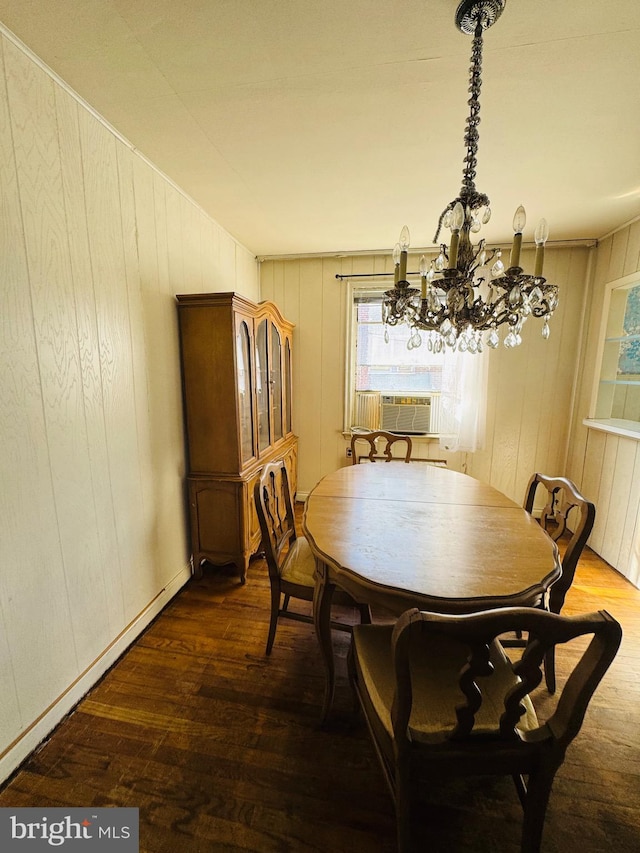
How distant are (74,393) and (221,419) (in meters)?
0.85

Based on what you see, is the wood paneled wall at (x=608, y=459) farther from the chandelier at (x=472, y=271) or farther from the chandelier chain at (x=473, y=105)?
the chandelier chain at (x=473, y=105)

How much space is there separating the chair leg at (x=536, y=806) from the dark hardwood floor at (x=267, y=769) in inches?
7.2

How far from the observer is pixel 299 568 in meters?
1.69

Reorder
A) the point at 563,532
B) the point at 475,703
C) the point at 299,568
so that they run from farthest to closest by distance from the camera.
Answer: the point at 299,568 < the point at 563,532 < the point at 475,703

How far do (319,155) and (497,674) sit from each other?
2.28m

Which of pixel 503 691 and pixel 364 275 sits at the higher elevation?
pixel 364 275

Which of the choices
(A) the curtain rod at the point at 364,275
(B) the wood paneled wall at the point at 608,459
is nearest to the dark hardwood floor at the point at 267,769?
(B) the wood paneled wall at the point at 608,459

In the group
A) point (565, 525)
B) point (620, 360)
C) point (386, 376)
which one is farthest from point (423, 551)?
point (620, 360)

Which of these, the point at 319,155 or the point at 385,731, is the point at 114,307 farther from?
the point at 385,731

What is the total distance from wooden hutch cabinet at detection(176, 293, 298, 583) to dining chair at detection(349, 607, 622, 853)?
1333 mm

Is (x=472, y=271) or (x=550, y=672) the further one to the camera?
(x=550, y=672)

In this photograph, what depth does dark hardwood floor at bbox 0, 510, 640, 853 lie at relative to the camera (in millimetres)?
1087

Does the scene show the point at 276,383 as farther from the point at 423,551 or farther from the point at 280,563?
the point at 423,551

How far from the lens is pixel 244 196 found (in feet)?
7.14
